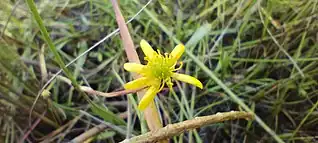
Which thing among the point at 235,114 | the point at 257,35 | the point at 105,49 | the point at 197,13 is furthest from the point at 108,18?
the point at 235,114

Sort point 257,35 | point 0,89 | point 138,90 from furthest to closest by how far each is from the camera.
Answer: point 257,35 → point 0,89 → point 138,90

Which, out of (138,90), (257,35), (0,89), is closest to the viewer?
(138,90)

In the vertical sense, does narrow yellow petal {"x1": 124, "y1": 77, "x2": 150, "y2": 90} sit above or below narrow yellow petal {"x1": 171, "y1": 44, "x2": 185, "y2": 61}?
below

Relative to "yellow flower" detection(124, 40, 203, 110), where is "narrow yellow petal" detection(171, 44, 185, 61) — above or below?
above

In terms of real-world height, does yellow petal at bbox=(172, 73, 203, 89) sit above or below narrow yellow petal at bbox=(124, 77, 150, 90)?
below

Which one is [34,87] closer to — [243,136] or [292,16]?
[243,136]

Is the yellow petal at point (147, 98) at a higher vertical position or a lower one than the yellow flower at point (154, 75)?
lower

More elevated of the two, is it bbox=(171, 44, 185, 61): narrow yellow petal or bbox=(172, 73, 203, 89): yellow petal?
bbox=(171, 44, 185, 61): narrow yellow petal

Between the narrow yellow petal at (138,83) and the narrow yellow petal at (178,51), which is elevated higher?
the narrow yellow petal at (178,51)

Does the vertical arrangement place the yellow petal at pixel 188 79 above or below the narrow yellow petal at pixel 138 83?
below

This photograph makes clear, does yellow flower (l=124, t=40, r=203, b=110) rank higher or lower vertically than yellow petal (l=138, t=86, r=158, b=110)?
higher

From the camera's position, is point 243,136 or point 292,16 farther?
point 292,16
